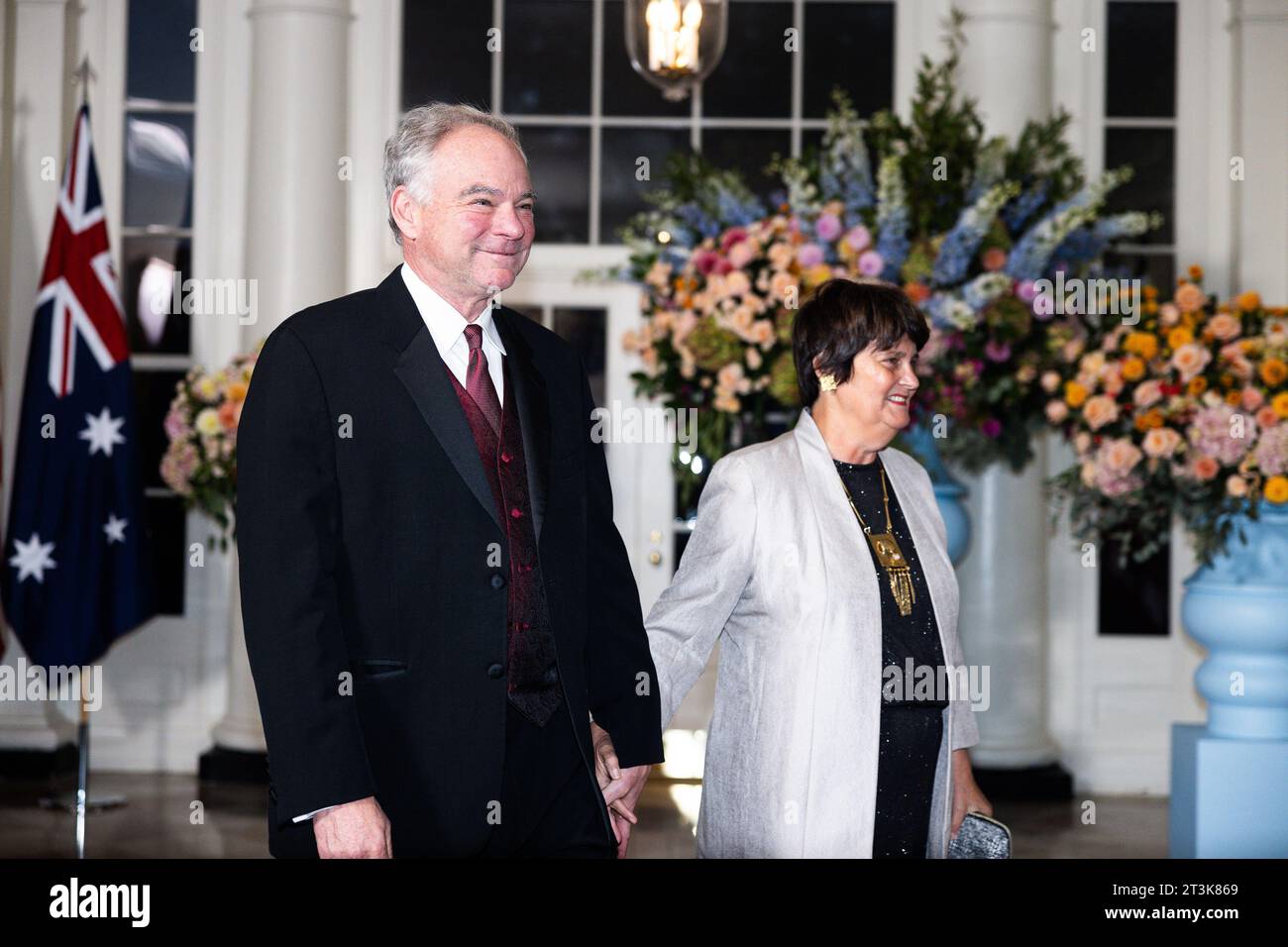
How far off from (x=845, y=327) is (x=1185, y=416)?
5.60ft

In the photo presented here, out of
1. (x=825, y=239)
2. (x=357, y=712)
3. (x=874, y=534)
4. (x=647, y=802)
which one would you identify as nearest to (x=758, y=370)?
(x=825, y=239)

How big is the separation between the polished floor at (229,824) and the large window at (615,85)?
2545mm

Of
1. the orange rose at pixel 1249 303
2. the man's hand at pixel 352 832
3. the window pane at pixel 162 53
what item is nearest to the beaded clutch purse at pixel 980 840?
the man's hand at pixel 352 832

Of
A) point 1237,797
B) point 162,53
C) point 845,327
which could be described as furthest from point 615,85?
point 845,327

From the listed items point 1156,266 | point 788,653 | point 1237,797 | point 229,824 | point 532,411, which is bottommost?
point 229,824

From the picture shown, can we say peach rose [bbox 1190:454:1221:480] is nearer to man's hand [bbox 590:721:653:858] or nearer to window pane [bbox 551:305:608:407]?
man's hand [bbox 590:721:653:858]

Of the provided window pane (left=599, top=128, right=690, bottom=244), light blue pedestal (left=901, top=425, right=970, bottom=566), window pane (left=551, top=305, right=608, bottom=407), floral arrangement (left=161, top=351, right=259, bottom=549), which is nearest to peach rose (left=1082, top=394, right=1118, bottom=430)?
light blue pedestal (left=901, top=425, right=970, bottom=566)

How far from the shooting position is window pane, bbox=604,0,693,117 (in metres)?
6.16

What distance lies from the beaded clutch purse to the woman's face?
0.65 m

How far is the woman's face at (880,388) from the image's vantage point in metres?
2.42

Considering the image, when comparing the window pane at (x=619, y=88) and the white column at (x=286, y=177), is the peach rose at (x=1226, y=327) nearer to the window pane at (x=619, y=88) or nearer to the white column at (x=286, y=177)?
the window pane at (x=619, y=88)

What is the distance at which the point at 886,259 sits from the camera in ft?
13.7

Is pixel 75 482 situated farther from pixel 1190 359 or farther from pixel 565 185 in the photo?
pixel 1190 359
